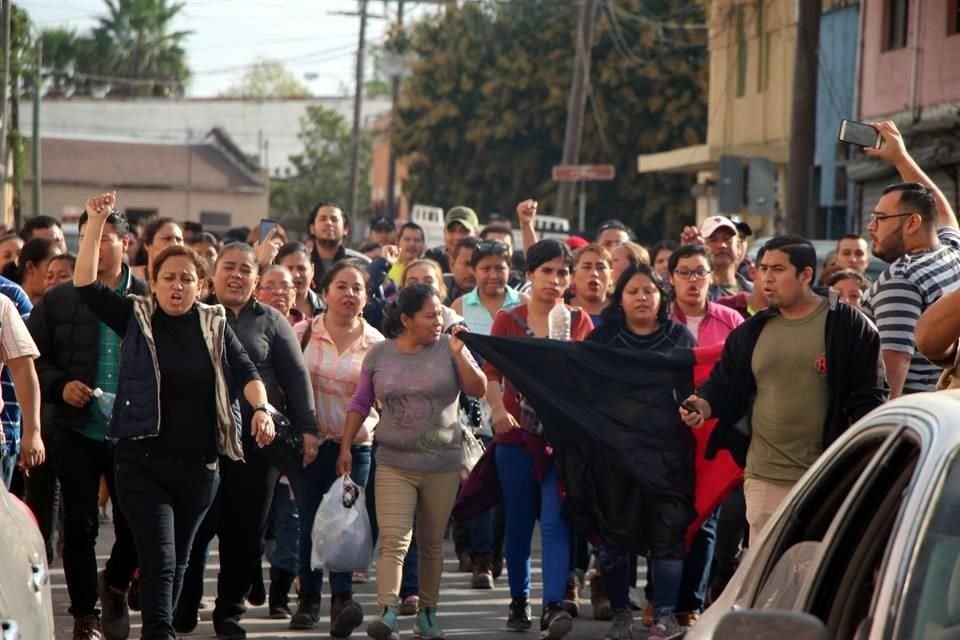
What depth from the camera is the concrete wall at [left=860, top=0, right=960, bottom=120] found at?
25125 millimetres

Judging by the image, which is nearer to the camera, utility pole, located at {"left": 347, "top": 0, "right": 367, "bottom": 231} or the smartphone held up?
the smartphone held up

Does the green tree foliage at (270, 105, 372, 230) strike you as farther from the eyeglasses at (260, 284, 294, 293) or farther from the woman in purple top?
the woman in purple top

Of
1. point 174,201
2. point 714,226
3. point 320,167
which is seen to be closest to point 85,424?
point 714,226

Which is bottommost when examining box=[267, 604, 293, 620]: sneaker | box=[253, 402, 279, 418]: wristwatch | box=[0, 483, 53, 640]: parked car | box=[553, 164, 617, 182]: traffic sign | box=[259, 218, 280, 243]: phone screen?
box=[267, 604, 293, 620]: sneaker

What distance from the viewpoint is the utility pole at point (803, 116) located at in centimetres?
2136

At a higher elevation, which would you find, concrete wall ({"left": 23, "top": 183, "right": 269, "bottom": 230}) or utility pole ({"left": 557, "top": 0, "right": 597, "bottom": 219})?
utility pole ({"left": 557, "top": 0, "right": 597, "bottom": 219})

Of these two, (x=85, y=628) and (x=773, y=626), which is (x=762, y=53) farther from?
(x=773, y=626)

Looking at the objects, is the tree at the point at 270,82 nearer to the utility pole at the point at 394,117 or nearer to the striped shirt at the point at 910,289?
the utility pole at the point at 394,117

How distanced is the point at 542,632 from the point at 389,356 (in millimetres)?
1584

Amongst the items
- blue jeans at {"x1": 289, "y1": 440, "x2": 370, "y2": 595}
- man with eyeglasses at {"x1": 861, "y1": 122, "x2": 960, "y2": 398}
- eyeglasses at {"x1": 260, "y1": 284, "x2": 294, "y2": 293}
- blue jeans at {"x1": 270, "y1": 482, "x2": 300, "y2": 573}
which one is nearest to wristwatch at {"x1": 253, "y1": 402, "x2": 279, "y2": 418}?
blue jeans at {"x1": 289, "y1": 440, "x2": 370, "y2": 595}

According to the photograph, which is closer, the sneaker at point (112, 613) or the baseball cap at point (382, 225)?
the sneaker at point (112, 613)

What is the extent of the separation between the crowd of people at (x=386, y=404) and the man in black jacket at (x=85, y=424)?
0.01m

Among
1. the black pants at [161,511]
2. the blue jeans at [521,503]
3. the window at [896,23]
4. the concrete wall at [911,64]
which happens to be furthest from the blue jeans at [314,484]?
the window at [896,23]

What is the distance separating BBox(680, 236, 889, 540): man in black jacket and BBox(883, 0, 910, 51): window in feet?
62.5
